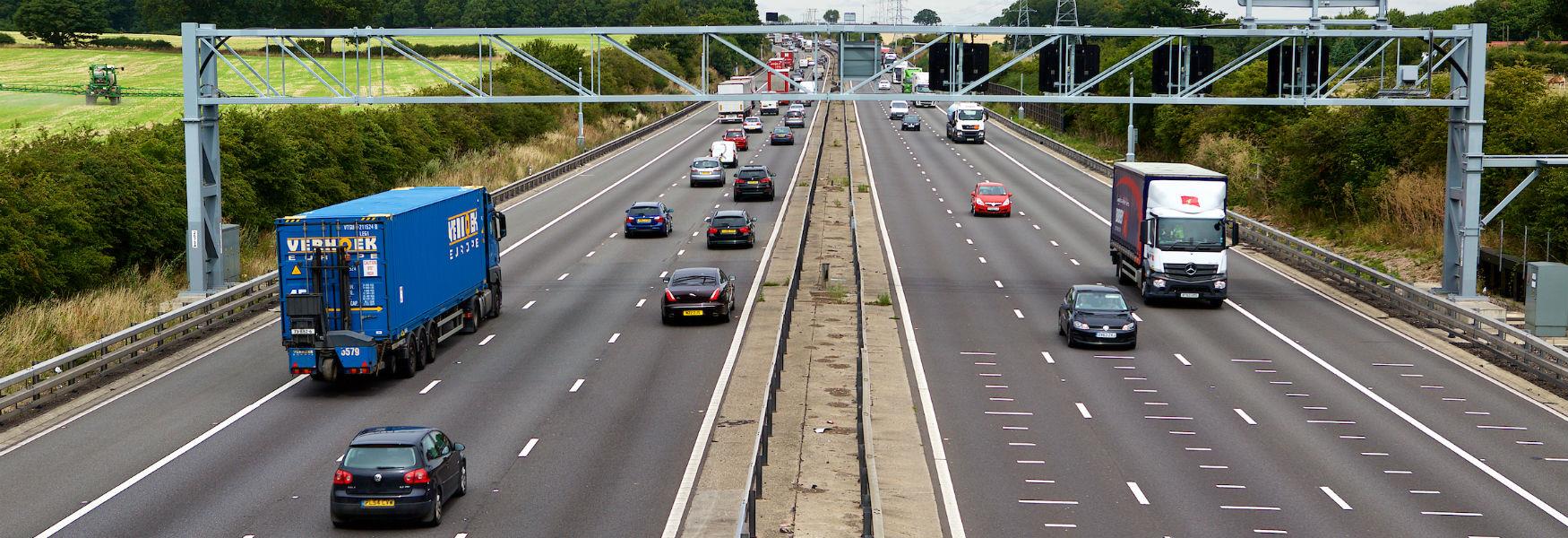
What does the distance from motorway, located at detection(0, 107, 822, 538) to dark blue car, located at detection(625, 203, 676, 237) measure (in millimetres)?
12498

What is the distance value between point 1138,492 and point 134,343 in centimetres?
2102

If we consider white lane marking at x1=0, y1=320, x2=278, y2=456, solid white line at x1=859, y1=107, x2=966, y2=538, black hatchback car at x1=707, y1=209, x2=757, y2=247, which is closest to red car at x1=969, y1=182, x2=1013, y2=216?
solid white line at x1=859, y1=107, x2=966, y2=538

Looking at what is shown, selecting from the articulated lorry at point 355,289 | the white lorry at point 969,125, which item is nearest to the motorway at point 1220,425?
the articulated lorry at point 355,289

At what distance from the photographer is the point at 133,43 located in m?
144

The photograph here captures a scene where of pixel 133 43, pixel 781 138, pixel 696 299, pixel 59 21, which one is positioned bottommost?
pixel 696 299

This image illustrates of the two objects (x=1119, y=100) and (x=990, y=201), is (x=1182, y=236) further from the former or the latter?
(x=990, y=201)

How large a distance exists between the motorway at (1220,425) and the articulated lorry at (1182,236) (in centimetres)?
66

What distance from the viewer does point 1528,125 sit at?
46.5 metres

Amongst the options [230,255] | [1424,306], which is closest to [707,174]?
[230,255]

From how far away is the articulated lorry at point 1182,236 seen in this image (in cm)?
3816

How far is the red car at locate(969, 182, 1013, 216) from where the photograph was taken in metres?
62.0

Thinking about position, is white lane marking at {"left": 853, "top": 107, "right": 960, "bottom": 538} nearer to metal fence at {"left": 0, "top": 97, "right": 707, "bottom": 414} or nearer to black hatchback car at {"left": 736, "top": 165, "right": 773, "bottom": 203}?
metal fence at {"left": 0, "top": 97, "right": 707, "bottom": 414}

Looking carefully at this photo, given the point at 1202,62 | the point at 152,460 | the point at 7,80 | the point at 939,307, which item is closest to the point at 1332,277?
the point at 1202,62

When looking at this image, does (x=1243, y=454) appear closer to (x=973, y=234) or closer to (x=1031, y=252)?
(x=1031, y=252)
